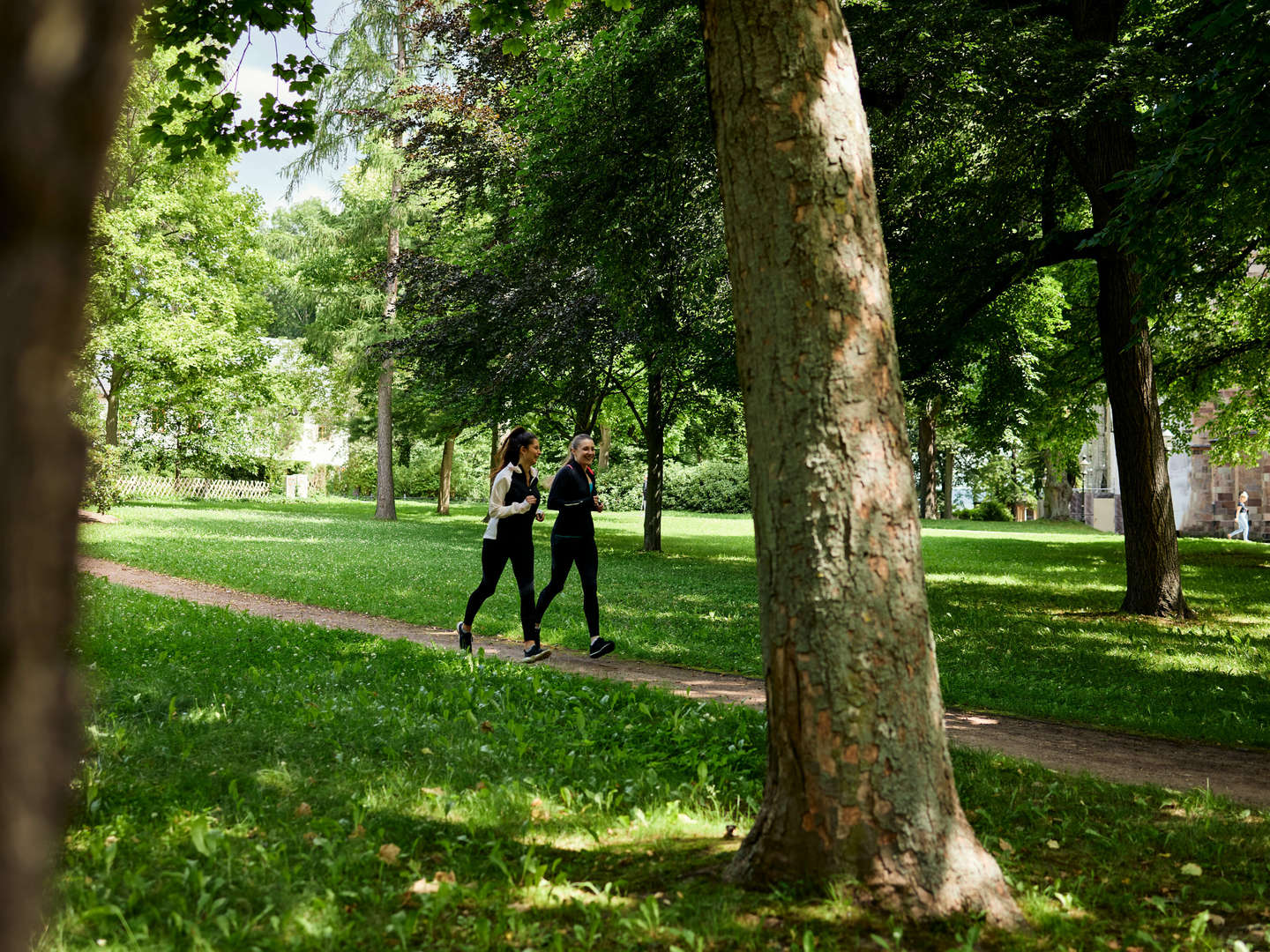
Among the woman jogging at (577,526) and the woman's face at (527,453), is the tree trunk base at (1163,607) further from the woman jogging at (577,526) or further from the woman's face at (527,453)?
the woman's face at (527,453)

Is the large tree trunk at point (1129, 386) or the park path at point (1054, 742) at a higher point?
the large tree trunk at point (1129, 386)

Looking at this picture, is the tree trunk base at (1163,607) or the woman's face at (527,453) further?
the tree trunk base at (1163,607)

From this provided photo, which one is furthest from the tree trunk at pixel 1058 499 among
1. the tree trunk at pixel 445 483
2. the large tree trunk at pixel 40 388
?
the large tree trunk at pixel 40 388

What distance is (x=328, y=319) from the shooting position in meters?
37.2

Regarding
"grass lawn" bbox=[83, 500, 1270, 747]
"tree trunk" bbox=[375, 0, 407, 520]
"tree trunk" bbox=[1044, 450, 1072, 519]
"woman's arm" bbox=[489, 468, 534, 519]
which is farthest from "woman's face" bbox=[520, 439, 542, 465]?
"tree trunk" bbox=[1044, 450, 1072, 519]

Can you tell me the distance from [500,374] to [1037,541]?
18.8 meters

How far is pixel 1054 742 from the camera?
272 inches

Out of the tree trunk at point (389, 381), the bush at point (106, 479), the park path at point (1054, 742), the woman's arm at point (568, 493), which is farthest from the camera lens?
the tree trunk at point (389, 381)

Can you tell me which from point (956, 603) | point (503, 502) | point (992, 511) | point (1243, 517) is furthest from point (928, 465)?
point (503, 502)

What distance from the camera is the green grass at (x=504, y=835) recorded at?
3.24 meters

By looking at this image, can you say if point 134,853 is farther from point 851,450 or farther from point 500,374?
point 500,374

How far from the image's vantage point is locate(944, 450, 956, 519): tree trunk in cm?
5328

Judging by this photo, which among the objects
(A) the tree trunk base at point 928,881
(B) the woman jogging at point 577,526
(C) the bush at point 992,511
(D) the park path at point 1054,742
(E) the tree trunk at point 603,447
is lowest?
(D) the park path at point 1054,742

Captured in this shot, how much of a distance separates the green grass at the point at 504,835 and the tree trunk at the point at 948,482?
4980cm
